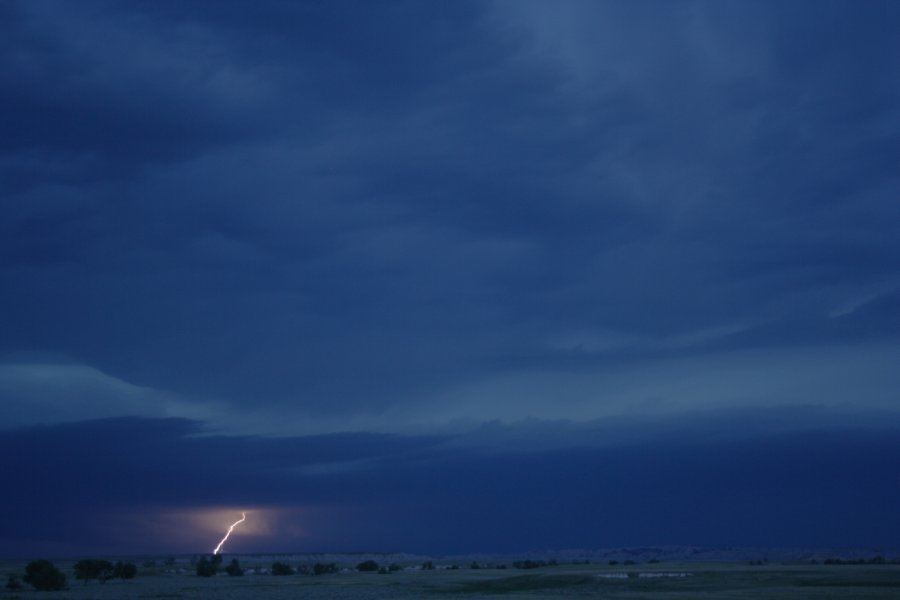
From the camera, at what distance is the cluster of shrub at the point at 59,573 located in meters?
72.4

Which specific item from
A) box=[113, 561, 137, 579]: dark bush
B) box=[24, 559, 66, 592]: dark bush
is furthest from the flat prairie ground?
box=[113, 561, 137, 579]: dark bush

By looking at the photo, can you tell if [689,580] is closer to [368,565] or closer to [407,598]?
[407,598]

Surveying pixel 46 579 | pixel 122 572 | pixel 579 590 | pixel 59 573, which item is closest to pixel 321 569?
pixel 122 572

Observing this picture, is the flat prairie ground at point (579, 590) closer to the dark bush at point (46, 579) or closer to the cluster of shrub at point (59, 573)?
the dark bush at point (46, 579)

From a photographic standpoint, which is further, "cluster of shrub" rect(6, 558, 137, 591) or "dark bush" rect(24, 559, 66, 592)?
"cluster of shrub" rect(6, 558, 137, 591)

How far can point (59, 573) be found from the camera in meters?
76.0

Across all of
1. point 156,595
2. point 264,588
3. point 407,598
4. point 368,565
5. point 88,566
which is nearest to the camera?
point 407,598

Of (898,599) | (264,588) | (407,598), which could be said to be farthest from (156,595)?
(898,599)

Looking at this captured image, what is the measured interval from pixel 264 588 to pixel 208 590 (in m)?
5.97

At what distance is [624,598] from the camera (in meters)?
57.2

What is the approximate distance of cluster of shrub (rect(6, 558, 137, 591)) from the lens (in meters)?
72.4

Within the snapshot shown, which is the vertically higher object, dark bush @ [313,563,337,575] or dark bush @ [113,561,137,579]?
dark bush @ [113,561,137,579]

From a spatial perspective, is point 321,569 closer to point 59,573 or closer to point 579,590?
point 59,573

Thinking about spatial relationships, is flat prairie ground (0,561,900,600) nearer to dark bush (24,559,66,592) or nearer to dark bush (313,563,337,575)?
dark bush (24,559,66,592)
